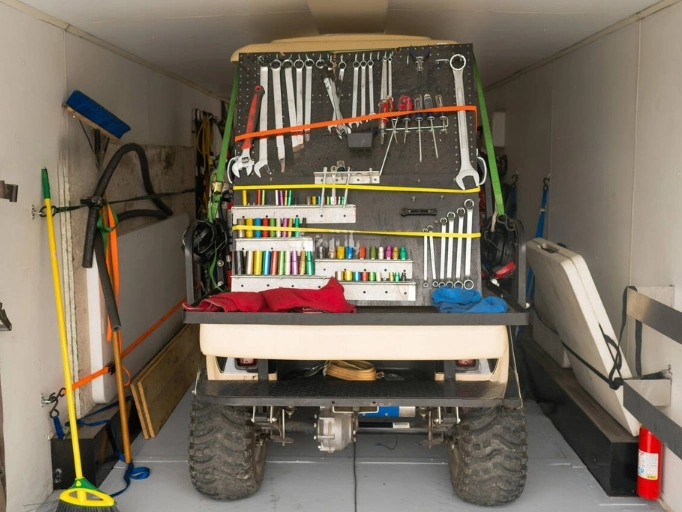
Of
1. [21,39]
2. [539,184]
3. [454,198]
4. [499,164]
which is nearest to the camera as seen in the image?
[21,39]

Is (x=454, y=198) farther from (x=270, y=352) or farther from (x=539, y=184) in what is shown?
(x=539, y=184)

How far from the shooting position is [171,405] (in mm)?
5301

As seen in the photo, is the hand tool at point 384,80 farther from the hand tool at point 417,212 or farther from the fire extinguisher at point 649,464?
the fire extinguisher at point 649,464

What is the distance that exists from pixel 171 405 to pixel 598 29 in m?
→ 3.89

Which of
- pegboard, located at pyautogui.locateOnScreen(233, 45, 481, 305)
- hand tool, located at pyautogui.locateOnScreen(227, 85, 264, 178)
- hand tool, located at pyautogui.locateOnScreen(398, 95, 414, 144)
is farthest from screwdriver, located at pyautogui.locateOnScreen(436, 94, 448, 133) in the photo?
hand tool, located at pyautogui.locateOnScreen(227, 85, 264, 178)

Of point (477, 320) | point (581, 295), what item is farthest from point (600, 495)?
point (477, 320)

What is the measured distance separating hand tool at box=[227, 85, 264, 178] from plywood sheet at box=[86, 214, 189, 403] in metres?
1.14

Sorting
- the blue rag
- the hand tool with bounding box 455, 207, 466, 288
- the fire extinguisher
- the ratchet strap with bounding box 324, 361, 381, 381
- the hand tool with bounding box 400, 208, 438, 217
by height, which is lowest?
the fire extinguisher

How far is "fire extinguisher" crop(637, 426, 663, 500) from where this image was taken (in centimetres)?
377

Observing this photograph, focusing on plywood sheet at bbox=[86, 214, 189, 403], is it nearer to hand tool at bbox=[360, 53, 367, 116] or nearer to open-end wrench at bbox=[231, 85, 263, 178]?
open-end wrench at bbox=[231, 85, 263, 178]

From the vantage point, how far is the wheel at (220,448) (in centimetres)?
370

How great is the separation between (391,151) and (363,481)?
6.24ft

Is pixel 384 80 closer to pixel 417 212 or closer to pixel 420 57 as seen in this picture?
pixel 420 57

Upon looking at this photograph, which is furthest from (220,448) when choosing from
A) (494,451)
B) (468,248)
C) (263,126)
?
(263,126)
